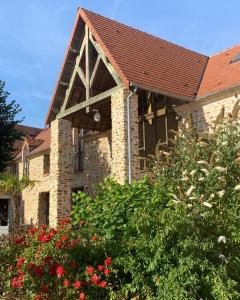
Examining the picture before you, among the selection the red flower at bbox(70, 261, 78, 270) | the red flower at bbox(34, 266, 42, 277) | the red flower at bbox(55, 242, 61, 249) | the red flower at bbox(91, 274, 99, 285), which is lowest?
the red flower at bbox(91, 274, 99, 285)

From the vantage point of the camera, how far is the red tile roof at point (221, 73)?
1395 cm

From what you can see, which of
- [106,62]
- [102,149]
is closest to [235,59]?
[106,62]

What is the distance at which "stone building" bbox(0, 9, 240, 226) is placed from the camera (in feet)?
42.8

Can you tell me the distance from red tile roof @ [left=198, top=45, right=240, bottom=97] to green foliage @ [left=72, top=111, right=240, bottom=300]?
246 inches

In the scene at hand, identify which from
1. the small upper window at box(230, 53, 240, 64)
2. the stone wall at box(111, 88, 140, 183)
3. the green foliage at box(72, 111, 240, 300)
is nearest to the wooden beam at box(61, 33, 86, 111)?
the stone wall at box(111, 88, 140, 183)

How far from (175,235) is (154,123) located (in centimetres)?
948

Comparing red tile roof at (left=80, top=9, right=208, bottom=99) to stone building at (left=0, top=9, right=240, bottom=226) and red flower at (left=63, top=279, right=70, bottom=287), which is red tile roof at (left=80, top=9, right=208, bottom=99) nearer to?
stone building at (left=0, top=9, right=240, bottom=226)

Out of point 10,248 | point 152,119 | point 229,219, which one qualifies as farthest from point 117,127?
point 229,219

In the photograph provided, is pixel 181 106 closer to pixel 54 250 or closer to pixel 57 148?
pixel 57 148

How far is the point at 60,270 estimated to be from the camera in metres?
5.90

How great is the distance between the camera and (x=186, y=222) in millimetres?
5922

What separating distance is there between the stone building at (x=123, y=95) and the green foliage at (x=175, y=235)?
15.2 feet

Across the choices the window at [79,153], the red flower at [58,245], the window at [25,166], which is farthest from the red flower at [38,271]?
the window at [25,166]

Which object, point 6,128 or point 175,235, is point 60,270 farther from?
point 6,128
